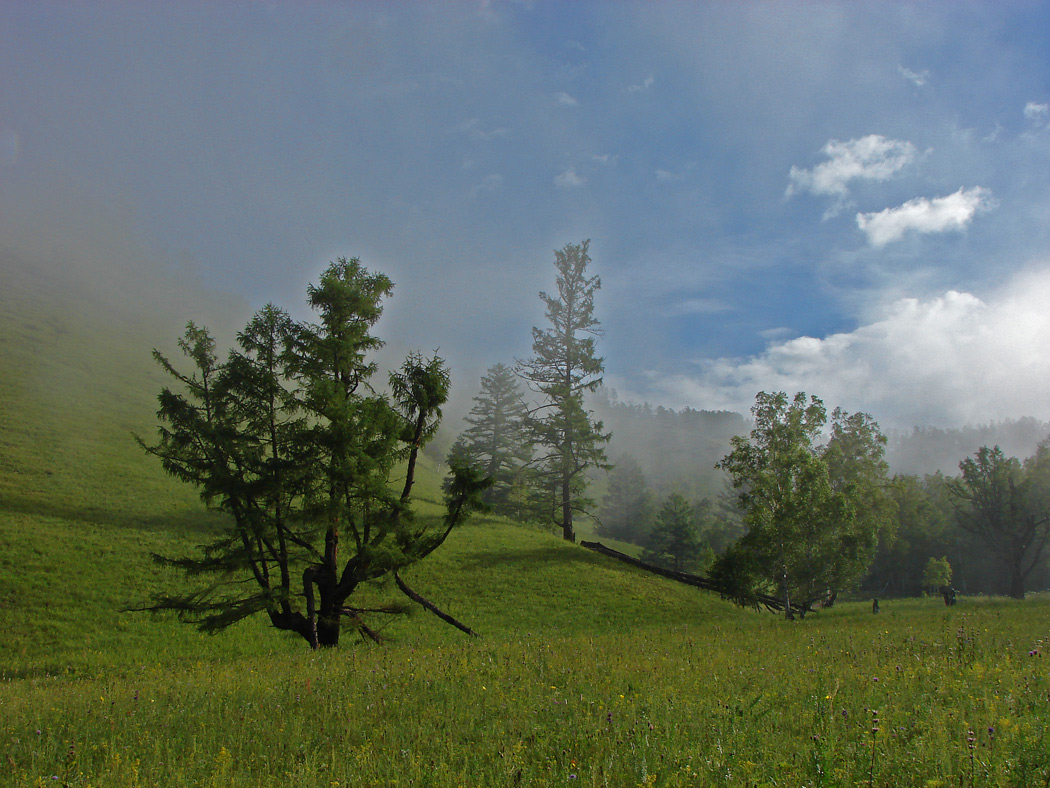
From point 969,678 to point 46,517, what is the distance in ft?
132

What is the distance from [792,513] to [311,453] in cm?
2378

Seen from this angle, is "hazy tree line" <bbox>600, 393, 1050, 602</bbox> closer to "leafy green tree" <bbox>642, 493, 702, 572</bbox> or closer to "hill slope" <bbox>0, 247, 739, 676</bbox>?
"leafy green tree" <bbox>642, 493, 702, 572</bbox>

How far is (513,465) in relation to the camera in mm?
55750

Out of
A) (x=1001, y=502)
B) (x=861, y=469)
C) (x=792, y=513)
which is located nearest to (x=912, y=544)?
(x=1001, y=502)

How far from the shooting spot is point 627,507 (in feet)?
Result: 349

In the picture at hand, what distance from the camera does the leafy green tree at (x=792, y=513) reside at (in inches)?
1082

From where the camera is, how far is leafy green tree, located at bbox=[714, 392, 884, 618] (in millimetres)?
27484

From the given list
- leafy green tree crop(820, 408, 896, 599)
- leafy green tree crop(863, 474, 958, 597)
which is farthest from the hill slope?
leafy green tree crop(863, 474, 958, 597)

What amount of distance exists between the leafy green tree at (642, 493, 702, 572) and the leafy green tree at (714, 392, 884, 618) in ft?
104

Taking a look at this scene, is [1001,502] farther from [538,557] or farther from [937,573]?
[538,557]

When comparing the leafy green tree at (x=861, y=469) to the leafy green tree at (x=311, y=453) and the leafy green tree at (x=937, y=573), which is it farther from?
the leafy green tree at (x=311, y=453)

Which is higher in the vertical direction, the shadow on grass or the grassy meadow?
the grassy meadow

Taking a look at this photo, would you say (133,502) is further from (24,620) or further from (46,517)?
(24,620)

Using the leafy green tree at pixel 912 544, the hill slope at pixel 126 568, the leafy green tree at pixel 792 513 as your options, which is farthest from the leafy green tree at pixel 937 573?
the hill slope at pixel 126 568
